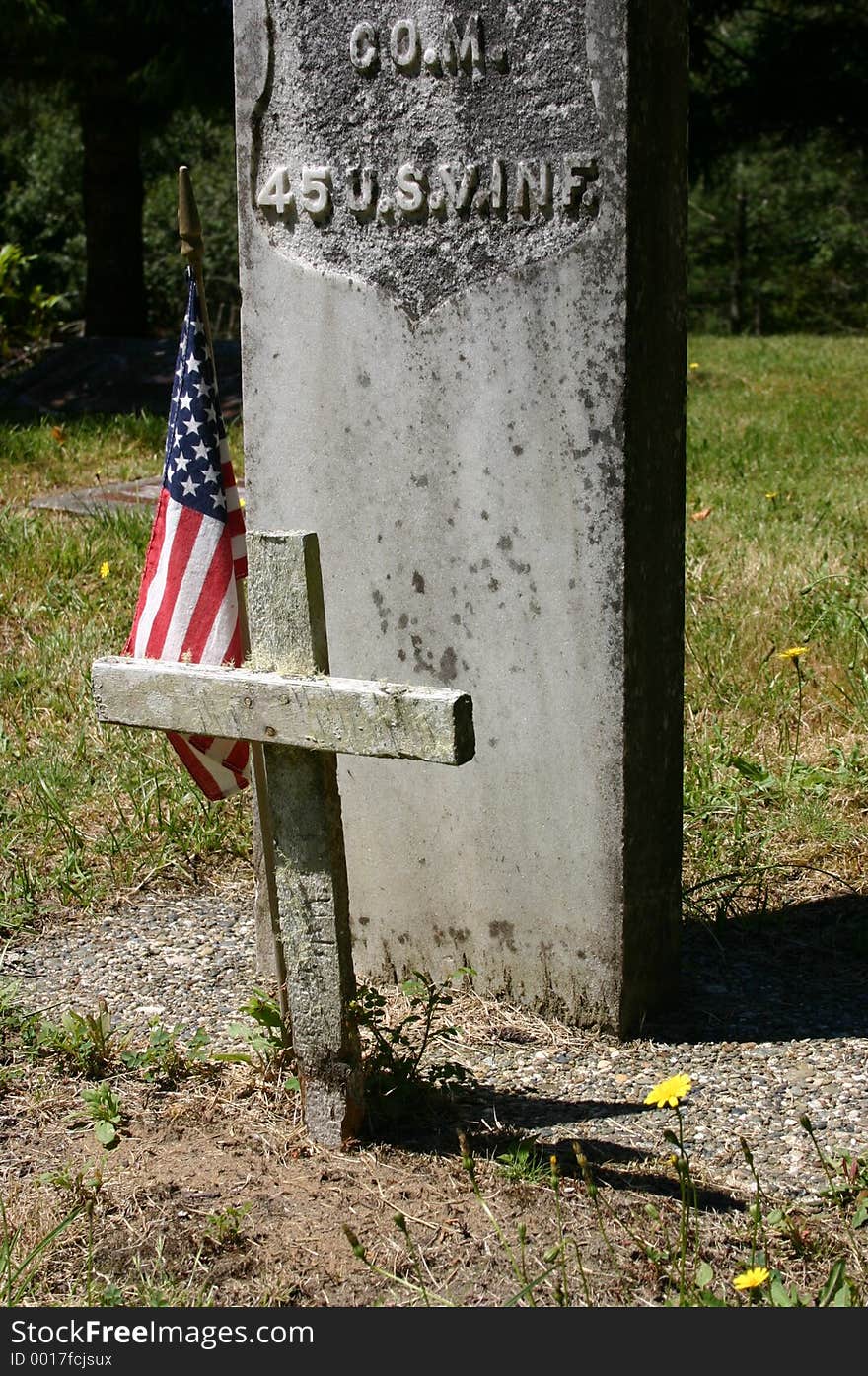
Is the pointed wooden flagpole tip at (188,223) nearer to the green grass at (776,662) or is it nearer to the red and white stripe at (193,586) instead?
the red and white stripe at (193,586)

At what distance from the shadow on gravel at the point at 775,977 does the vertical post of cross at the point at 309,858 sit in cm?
73

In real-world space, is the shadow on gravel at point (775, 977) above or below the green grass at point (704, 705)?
below

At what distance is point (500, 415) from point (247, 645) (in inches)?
24.4

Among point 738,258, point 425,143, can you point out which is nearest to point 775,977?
point 425,143

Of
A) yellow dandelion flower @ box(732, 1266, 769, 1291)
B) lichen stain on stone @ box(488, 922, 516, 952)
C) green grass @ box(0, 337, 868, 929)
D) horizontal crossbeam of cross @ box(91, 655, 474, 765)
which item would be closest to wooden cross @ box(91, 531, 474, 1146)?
horizontal crossbeam of cross @ box(91, 655, 474, 765)

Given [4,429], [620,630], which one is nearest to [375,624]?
[620,630]

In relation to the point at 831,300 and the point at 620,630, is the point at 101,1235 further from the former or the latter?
the point at 831,300

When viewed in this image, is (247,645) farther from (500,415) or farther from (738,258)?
(738,258)

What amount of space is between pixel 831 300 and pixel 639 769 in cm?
2953

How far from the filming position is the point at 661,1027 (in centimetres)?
291

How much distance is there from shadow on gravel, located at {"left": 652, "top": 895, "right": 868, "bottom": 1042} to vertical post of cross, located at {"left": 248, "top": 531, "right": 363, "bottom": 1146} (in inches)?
28.8

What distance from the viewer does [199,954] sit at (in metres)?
3.29

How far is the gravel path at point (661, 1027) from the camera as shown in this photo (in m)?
2.48

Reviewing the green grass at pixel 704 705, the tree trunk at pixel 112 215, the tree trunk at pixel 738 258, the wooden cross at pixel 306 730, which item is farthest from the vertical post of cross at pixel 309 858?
the tree trunk at pixel 738 258
